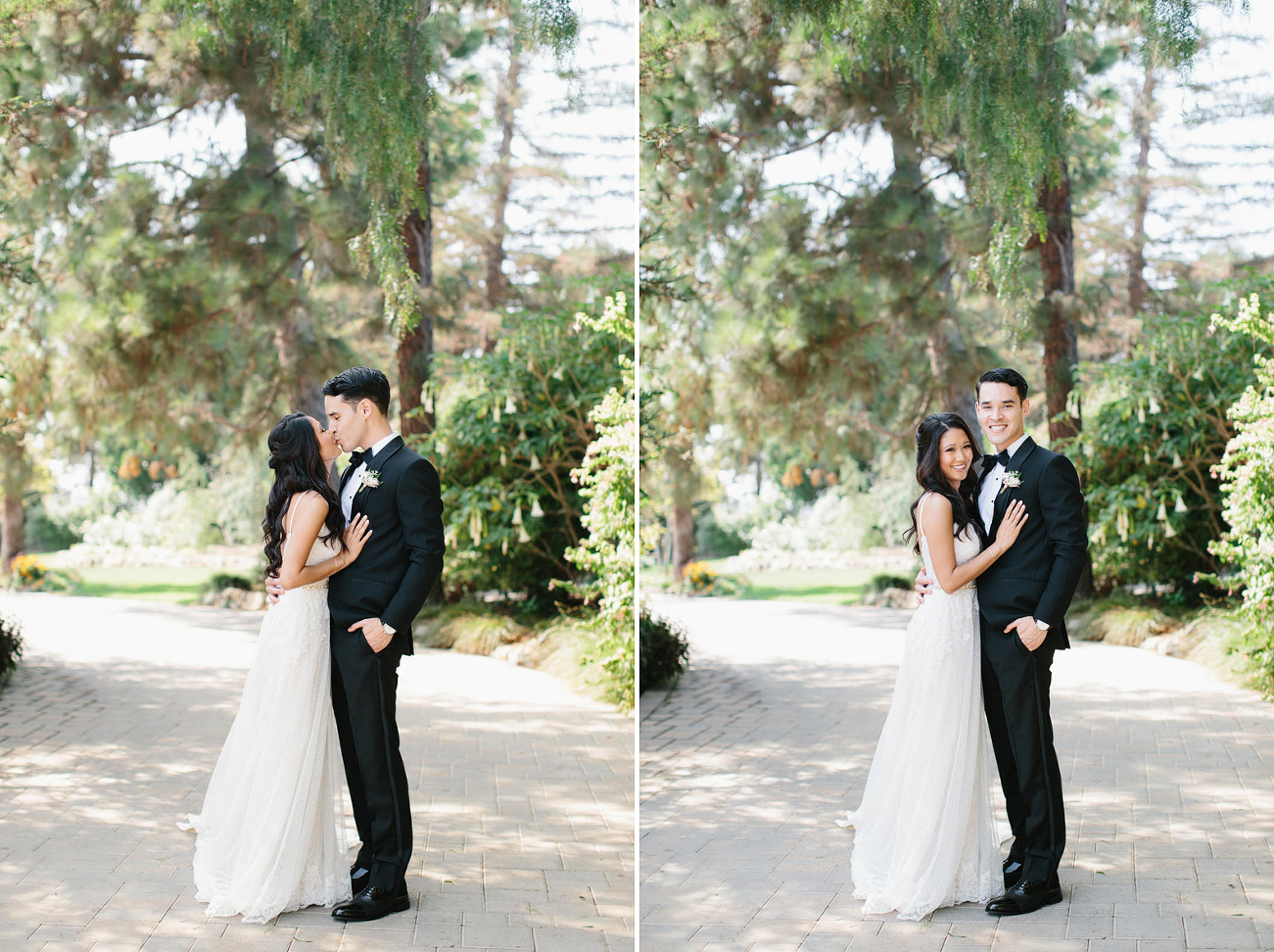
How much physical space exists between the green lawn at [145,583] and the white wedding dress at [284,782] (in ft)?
36.5

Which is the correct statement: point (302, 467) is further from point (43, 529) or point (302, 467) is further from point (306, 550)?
point (43, 529)

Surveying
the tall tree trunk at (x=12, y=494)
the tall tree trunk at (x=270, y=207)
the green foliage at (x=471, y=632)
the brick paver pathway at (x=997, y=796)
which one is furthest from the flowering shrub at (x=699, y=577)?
the tall tree trunk at (x=12, y=494)

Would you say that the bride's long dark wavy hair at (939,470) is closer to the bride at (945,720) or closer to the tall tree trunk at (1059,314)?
the bride at (945,720)

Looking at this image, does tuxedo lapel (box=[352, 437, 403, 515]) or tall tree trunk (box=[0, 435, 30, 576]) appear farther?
tall tree trunk (box=[0, 435, 30, 576])

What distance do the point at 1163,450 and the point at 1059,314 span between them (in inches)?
64.2

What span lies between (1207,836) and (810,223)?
26.2 feet

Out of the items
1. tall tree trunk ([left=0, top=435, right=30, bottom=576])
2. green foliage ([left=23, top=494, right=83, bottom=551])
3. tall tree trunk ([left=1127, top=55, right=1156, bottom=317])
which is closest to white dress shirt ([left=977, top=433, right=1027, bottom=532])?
tall tree trunk ([left=0, top=435, right=30, bottom=576])

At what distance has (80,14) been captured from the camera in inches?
392

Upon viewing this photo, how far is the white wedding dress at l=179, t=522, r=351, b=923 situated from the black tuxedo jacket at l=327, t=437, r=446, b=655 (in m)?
0.13

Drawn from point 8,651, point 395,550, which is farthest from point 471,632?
point 395,550

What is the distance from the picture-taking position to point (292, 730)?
331 cm

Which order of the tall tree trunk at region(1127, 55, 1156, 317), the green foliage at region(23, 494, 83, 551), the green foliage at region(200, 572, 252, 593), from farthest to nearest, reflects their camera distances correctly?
the green foliage at region(23, 494, 83, 551), the green foliage at region(200, 572, 252, 593), the tall tree trunk at region(1127, 55, 1156, 317)

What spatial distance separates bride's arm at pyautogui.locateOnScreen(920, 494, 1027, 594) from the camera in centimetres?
330

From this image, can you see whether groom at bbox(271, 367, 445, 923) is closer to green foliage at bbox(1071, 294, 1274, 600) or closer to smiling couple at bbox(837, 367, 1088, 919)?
smiling couple at bbox(837, 367, 1088, 919)
